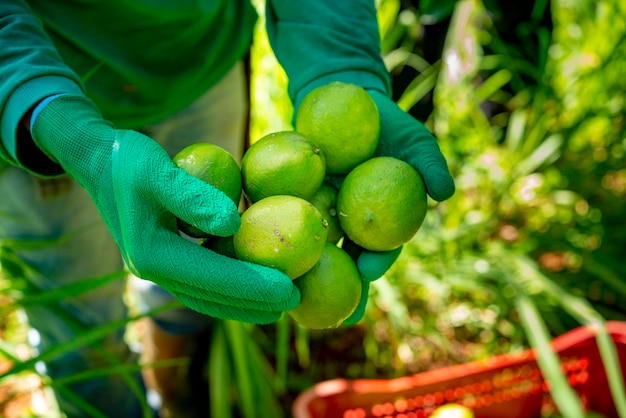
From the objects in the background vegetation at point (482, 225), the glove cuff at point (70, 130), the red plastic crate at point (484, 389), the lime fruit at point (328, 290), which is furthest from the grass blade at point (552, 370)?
the glove cuff at point (70, 130)

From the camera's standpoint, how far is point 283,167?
2.90 feet

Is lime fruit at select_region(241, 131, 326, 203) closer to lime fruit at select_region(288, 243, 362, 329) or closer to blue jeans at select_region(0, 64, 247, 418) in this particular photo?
lime fruit at select_region(288, 243, 362, 329)

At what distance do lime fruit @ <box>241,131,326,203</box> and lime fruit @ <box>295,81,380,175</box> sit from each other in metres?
0.05

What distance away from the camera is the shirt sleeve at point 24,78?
901mm

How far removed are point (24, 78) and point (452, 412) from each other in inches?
44.8

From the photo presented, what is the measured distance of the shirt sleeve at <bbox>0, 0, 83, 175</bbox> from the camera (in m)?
0.90

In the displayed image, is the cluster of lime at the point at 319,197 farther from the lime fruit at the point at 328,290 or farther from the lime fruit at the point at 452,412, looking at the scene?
the lime fruit at the point at 452,412

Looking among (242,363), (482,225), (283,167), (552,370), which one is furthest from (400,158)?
(482,225)

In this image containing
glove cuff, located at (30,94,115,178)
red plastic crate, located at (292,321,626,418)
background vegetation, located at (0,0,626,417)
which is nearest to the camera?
glove cuff, located at (30,94,115,178)

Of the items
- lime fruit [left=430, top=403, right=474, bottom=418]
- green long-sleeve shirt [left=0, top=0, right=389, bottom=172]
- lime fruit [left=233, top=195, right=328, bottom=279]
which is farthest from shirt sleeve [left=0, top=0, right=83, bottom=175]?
lime fruit [left=430, top=403, right=474, bottom=418]

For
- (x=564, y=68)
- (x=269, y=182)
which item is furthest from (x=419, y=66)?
(x=269, y=182)

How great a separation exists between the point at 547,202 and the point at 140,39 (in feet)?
5.38

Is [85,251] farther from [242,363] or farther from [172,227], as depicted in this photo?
[172,227]

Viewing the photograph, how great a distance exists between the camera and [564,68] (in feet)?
7.47
